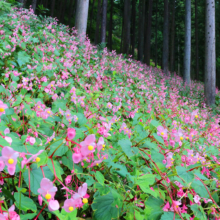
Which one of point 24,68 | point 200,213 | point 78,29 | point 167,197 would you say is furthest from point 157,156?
point 78,29

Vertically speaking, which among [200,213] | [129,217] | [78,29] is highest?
[78,29]

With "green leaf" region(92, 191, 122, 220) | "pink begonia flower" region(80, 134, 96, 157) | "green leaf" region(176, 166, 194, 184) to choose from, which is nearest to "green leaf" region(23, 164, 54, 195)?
"pink begonia flower" region(80, 134, 96, 157)

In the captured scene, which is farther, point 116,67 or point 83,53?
point 116,67

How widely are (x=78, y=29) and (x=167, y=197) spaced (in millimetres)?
6810

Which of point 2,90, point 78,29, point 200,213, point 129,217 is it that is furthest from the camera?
point 78,29

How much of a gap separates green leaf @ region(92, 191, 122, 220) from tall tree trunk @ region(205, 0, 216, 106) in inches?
291

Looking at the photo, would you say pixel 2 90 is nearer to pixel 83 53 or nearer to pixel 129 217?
pixel 129 217

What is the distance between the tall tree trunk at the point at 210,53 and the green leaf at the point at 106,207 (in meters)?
7.38

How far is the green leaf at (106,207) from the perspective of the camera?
0.94 meters

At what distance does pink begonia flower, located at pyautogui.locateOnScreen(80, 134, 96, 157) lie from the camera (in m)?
0.81

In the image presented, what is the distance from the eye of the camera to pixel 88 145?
82cm

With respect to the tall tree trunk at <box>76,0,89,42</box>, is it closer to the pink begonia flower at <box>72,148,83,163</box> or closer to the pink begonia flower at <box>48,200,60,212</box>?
the pink begonia flower at <box>72,148,83,163</box>

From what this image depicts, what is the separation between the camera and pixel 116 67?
5.78m

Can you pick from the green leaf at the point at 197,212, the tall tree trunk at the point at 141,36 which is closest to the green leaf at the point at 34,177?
the green leaf at the point at 197,212
